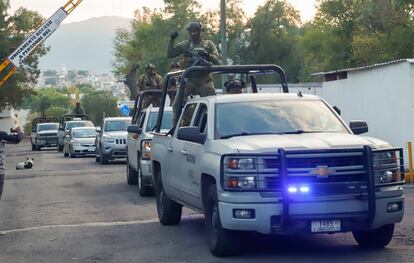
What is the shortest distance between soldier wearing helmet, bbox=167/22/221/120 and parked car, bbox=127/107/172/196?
253cm

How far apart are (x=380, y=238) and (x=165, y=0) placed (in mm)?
64434

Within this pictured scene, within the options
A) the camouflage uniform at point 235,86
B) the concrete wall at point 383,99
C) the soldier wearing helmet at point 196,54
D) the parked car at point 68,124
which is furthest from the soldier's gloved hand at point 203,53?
the parked car at point 68,124

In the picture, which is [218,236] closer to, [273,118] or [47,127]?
[273,118]

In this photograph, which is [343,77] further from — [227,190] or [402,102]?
[227,190]

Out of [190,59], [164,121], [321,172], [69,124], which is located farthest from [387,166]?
[69,124]

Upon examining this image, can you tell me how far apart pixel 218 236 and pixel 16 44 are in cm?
5397

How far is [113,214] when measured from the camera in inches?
561

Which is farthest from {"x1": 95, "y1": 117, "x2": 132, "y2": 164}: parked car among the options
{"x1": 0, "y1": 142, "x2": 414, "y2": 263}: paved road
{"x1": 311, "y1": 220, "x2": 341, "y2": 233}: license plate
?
{"x1": 311, "y1": 220, "x2": 341, "y2": 233}: license plate

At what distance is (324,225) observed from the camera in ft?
29.8

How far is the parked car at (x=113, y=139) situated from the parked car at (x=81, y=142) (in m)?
7.29

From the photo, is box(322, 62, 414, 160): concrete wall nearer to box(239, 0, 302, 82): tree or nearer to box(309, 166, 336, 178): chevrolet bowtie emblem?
box(309, 166, 336, 178): chevrolet bowtie emblem

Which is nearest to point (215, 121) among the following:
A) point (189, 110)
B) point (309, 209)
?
point (189, 110)

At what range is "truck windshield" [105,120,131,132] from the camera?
96.3 ft

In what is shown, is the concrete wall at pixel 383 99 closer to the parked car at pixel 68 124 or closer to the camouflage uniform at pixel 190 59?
the camouflage uniform at pixel 190 59
